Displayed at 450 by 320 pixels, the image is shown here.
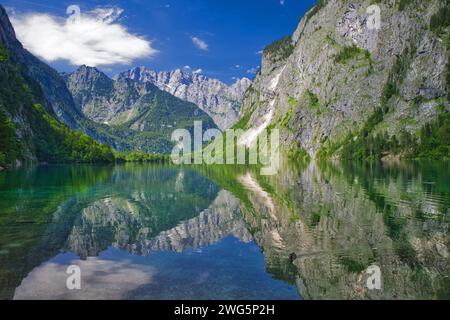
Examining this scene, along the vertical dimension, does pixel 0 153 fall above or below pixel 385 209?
above

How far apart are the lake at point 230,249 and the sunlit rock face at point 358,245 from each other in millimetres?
73

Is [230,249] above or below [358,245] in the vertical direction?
below

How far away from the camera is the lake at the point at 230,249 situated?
18.8 meters

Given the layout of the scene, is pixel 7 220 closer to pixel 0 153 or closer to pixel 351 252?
pixel 351 252

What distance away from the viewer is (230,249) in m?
28.7

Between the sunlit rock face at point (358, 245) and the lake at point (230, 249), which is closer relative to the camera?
the lake at point (230, 249)

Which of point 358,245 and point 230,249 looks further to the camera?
point 230,249

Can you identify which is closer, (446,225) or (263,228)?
(446,225)

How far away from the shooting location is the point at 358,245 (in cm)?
2652

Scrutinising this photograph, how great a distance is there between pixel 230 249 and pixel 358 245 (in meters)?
8.92
